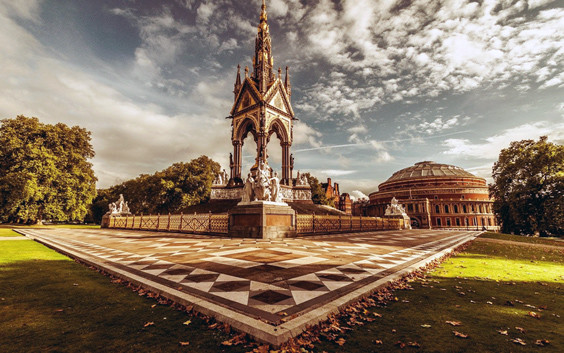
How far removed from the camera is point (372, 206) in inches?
2694

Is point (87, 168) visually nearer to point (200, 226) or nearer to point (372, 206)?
point (200, 226)

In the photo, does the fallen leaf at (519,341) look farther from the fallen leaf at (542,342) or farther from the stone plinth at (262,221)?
the stone plinth at (262,221)

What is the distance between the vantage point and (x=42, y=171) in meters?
23.7

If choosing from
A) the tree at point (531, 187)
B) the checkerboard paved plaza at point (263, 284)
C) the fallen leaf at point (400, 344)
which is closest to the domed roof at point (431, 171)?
the tree at point (531, 187)

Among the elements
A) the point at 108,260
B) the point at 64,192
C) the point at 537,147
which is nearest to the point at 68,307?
the point at 108,260

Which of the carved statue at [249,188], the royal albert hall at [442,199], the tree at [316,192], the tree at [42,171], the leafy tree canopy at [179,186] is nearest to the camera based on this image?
the carved statue at [249,188]

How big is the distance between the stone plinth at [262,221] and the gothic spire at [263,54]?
69.7ft

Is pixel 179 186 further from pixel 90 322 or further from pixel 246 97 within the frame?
pixel 90 322

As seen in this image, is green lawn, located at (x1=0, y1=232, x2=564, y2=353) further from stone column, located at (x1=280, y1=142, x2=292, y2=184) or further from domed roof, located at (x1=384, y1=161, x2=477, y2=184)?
domed roof, located at (x1=384, y1=161, x2=477, y2=184)

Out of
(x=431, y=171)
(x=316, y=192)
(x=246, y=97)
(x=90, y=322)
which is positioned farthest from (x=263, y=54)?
(x=431, y=171)

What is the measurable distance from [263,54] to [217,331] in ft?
107

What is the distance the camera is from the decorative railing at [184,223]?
526 inches

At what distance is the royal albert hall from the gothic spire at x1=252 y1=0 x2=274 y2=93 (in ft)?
147

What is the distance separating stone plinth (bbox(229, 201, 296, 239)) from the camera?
37.0 feet
